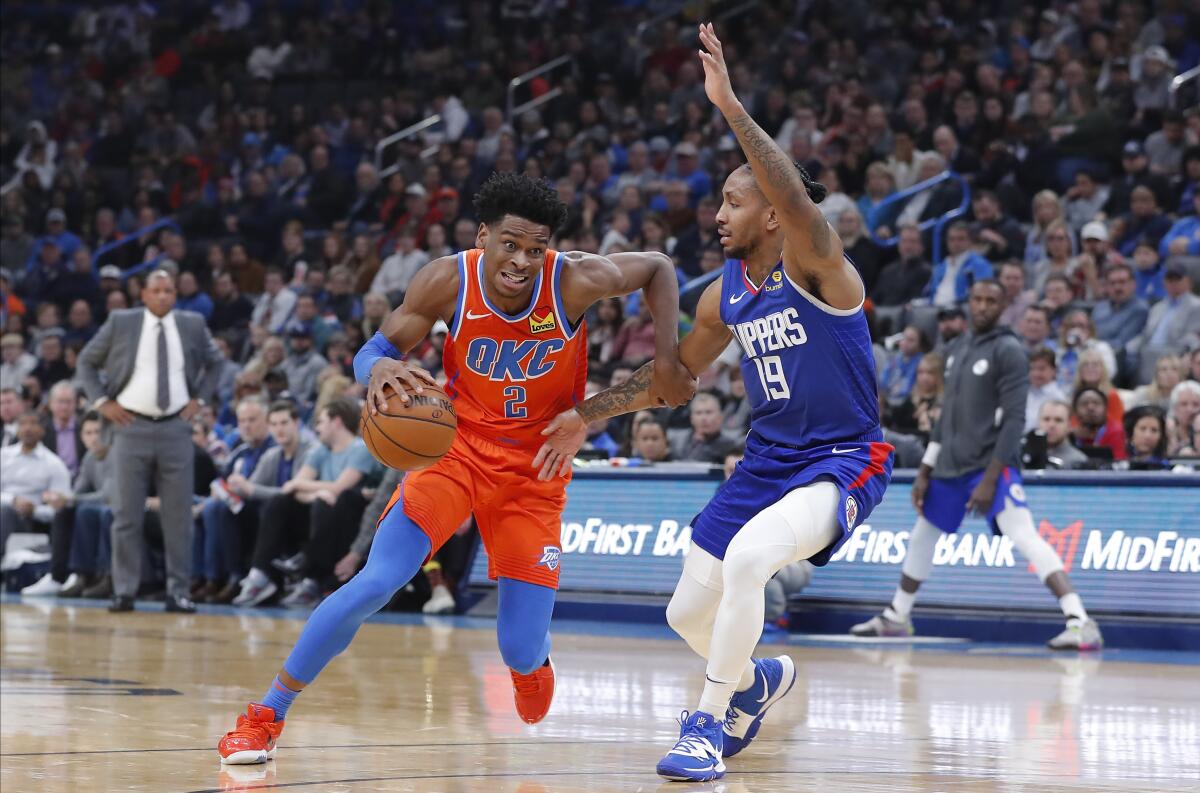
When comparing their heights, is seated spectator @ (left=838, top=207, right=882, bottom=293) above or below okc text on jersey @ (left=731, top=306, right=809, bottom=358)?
above

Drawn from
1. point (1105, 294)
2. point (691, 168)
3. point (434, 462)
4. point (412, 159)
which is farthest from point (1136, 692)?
point (412, 159)

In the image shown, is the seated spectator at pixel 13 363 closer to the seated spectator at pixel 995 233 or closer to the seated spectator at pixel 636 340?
the seated spectator at pixel 636 340

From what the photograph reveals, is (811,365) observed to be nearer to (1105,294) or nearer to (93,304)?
(1105,294)

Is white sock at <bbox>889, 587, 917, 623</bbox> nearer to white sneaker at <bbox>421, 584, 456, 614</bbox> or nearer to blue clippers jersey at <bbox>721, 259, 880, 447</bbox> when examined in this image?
white sneaker at <bbox>421, 584, 456, 614</bbox>

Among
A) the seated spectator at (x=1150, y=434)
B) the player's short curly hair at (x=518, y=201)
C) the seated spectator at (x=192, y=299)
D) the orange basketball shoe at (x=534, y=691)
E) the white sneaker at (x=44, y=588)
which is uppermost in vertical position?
the seated spectator at (x=192, y=299)

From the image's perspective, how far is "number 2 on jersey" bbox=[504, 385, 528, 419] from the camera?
5961 mm

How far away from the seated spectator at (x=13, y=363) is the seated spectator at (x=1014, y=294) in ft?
33.8

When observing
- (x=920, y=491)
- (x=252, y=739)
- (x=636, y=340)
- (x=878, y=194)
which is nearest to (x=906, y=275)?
(x=878, y=194)

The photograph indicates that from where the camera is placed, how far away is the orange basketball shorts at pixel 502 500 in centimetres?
579

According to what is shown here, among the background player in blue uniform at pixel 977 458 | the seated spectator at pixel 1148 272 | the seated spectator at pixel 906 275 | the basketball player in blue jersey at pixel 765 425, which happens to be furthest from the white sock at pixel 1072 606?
the seated spectator at pixel 906 275

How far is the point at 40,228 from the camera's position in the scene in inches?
906

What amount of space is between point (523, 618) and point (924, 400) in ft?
22.5

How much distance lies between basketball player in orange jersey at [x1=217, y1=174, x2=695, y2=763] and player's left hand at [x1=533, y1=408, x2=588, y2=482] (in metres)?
0.09

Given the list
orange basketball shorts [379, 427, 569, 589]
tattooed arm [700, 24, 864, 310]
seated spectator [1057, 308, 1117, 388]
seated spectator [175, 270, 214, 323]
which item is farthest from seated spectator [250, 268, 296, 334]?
tattooed arm [700, 24, 864, 310]
